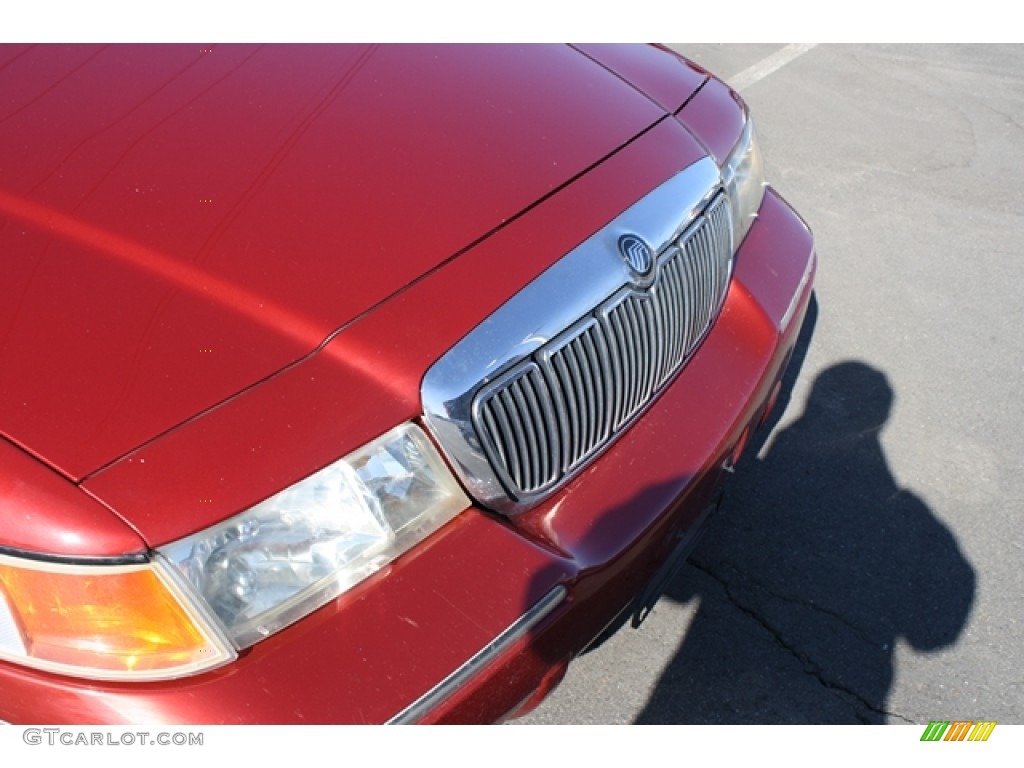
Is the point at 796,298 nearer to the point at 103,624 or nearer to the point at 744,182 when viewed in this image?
the point at 744,182

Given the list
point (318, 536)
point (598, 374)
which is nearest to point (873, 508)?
point (598, 374)

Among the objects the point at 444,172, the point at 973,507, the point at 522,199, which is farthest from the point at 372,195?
the point at 973,507

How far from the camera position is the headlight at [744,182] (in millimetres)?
2521

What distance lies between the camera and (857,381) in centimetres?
351

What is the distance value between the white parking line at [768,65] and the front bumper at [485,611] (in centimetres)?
402

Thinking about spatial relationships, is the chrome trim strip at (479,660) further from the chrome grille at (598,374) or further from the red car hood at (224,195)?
the red car hood at (224,195)

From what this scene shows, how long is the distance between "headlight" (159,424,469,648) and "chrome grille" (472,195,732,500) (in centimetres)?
14

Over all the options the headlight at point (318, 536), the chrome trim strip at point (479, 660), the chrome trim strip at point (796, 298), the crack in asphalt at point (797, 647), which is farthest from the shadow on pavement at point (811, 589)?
the headlight at point (318, 536)

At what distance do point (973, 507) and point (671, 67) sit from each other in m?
1.59
